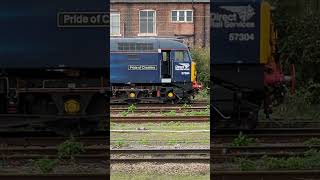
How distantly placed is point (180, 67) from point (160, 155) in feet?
42.8

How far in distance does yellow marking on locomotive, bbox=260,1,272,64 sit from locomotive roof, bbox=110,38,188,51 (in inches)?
579

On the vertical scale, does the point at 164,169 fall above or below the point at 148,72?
below

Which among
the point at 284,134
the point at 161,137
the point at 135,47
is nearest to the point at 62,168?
the point at 161,137

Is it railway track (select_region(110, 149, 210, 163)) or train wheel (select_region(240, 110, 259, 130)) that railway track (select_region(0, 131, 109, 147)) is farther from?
train wheel (select_region(240, 110, 259, 130))

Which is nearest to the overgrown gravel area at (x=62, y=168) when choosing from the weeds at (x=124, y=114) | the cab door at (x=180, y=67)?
the weeds at (x=124, y=114)

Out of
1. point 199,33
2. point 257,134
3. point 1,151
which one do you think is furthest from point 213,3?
point 199,33

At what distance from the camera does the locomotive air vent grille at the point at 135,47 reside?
2047 centimetres

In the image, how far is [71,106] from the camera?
270 inches

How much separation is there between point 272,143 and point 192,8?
2470 centimetres

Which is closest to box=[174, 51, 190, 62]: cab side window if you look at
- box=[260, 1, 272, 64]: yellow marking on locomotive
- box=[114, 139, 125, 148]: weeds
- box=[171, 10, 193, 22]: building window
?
box=[171, 10, 193, 22]: building window

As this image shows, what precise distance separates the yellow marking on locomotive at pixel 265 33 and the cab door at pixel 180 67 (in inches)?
591

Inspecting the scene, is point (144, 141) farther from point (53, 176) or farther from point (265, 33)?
point (265, 33)

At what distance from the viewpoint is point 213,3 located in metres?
5.23

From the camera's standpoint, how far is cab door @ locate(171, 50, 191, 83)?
68.9 feet
